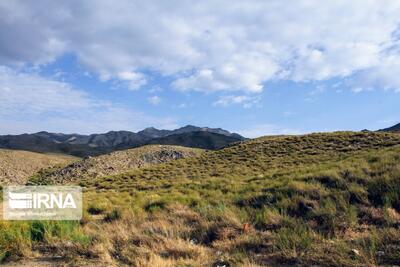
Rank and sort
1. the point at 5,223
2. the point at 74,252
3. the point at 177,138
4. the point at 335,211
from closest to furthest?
the point at 74,252, the point at 335,211, the point at 5,223, the point at 177,138

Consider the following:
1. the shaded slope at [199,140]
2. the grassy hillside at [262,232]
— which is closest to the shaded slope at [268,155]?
the grassy hillside at [262,232]

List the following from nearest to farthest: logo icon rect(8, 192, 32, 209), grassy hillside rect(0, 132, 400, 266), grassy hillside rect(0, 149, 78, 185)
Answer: grassy hillside rect(0, 132, 400, 266) < logo icon rect(8, 192, 32, 209) < grassy hillside rect(0, 149, 78, 185)

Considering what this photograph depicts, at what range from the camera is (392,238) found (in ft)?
23.7

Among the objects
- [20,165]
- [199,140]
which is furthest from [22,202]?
[199,140]

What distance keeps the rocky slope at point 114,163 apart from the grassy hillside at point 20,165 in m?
2.49

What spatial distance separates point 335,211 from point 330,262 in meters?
2.99

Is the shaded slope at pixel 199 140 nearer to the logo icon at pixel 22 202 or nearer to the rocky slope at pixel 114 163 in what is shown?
the rocky slope at pixel 114 163

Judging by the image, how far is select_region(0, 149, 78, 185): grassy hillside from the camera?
1867 inches

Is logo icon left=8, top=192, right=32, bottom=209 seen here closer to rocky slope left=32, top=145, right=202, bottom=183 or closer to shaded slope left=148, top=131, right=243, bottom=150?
rocky slope left=32, top=145, right=202, bottom=183

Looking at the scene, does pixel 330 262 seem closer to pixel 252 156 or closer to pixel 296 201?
pixel 296 201

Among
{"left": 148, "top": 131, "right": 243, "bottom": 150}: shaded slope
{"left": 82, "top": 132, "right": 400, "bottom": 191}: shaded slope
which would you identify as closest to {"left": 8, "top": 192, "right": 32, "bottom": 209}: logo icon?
{"left": 82, "top": 132, "right": 400, "bottom": 191}: shaded slope

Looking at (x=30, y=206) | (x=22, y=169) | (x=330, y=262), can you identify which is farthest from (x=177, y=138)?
(x=330, y=262)

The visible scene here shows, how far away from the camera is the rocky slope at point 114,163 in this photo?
49.0 meters

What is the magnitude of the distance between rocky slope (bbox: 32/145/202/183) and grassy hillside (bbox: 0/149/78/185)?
2.49m
